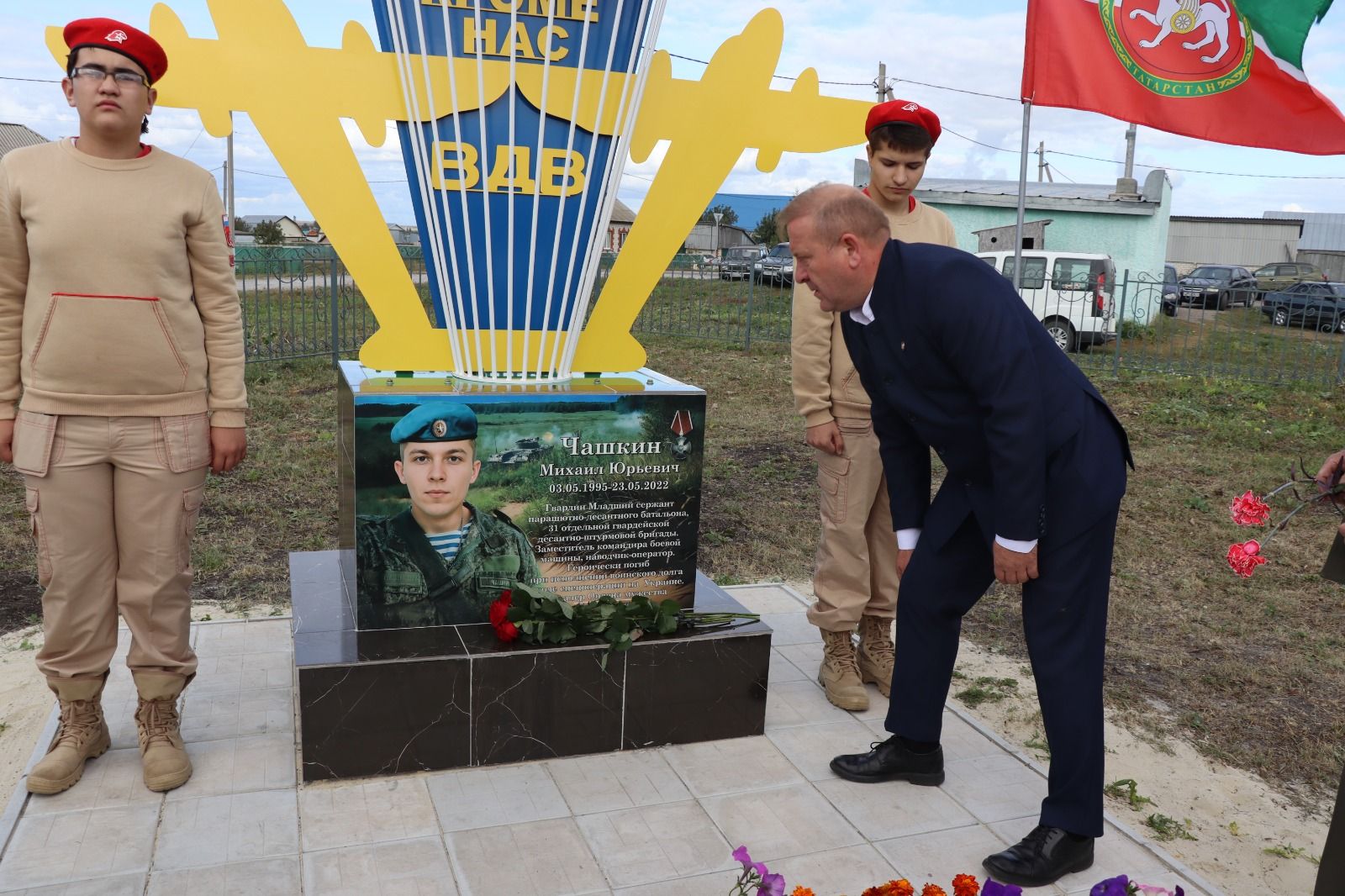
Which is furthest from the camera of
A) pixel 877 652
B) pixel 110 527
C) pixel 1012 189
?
pixel 1012 189

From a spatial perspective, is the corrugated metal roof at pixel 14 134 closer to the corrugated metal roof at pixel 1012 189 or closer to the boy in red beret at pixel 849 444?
the corrugated metal roof at pixel 1012 189

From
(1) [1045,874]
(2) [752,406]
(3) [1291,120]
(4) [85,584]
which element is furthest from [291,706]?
(2) [752,406]

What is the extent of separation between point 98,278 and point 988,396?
7.48 feet

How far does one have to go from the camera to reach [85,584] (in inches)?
117

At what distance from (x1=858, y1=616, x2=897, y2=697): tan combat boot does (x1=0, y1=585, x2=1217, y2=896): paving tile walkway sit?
16.1 inches

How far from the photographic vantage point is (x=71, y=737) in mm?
3049

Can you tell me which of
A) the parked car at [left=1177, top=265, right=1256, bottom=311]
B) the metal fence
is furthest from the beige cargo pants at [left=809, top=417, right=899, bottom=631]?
the parked car at [left=1177, top=265, right=1256, bottom=311]

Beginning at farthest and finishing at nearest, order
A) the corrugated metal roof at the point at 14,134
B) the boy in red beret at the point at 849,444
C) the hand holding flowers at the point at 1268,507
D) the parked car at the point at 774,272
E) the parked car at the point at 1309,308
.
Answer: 1. the corrugated metal roof at the point at 14,134
2. the parked car at the point at 774,272
3. the parked car at the point at 1309,308
4. the boy in red beret at the point at 849,444
5. the hand holding flowers at the point at 1268,507

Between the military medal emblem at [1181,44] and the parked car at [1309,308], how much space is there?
7959 mm

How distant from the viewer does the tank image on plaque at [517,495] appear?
331 centimetres

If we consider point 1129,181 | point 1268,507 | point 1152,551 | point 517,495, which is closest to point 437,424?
point 517,495

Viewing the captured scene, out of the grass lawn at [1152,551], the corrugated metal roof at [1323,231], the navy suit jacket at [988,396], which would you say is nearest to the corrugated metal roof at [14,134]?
the grass lawn at [1152,551]

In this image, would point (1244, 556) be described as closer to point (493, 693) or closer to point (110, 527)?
point (493, 693)

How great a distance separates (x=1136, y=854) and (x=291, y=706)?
2.59 m
